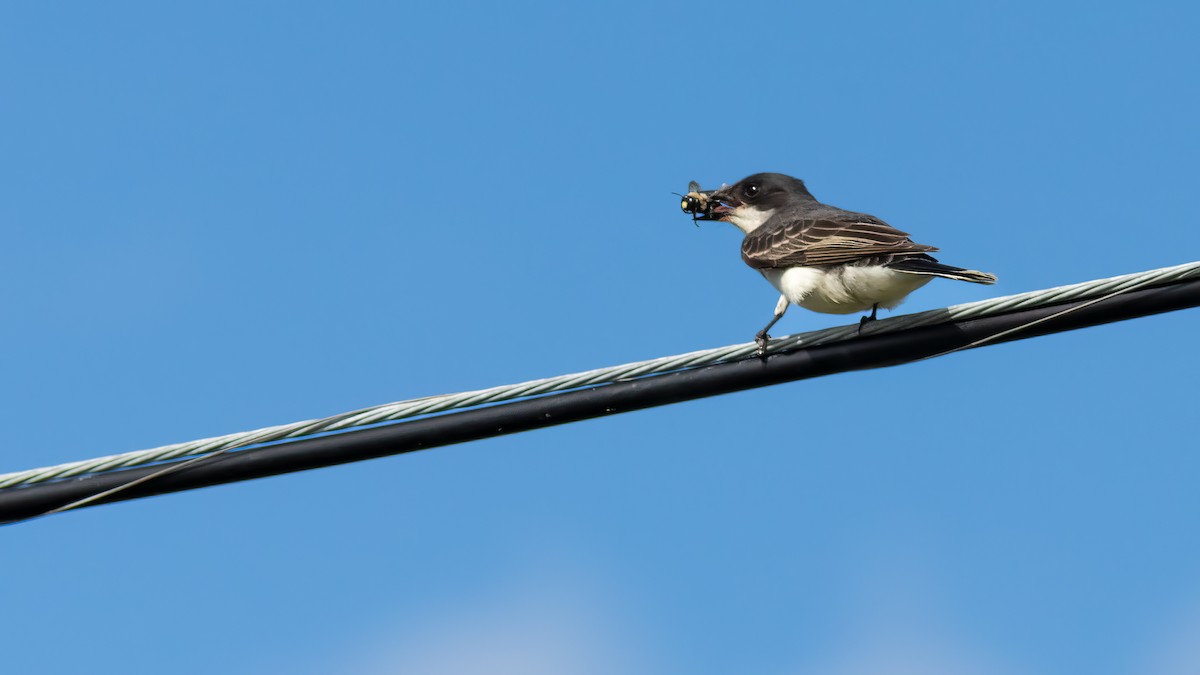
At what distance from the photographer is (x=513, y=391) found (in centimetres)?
710

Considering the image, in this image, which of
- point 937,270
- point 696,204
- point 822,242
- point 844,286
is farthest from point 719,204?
point 937,270

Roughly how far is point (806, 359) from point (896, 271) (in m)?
1.67

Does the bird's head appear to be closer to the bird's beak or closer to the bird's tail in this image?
the bird's beak

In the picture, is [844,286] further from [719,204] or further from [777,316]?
[719,204]

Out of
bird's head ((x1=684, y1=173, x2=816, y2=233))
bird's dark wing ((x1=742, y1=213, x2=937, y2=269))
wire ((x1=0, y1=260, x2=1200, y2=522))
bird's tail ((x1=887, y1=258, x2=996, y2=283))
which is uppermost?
bird's head ((x1=684, y1=173, x2=816, y2=233))

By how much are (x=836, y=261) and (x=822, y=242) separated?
0.33m

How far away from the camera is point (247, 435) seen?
701 centimetres

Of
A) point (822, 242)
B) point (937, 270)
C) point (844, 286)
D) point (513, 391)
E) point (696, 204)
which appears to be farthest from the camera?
point (696, 204)

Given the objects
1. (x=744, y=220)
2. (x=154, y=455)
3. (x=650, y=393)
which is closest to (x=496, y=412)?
(x=650, y=393)

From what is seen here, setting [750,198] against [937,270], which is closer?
[937,270]

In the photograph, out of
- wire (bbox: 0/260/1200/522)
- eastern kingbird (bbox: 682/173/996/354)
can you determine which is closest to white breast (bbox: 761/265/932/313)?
eastern kingbird (bbox: 682/173/996/354)

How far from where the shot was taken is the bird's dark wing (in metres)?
9.19

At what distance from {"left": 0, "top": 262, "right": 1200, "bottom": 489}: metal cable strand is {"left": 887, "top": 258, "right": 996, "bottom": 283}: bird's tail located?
0.92 meters

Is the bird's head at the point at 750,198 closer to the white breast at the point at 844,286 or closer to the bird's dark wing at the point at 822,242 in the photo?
the bird's dark wing at the point at 822,242
